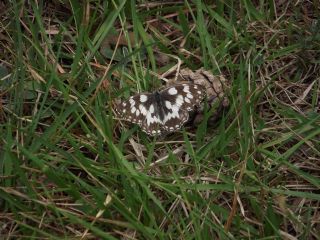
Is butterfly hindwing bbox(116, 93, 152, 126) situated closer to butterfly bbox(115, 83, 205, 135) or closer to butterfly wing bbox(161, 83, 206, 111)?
butterfly bbox(115, 83, 205, 135)

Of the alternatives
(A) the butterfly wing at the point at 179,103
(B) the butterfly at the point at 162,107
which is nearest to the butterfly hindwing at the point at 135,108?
(B) the butterfly at the point at 162,107

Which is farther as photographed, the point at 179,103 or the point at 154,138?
the point at 179,103

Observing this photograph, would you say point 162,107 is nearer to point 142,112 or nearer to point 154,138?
point 142,112

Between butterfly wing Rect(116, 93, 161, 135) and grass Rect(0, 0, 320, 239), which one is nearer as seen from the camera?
grass Rect(0, 0, 320, 239)

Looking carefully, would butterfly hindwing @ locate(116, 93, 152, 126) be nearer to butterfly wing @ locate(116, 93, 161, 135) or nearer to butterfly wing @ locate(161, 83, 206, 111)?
butterfly wing @ locate(116, 93, 161, 135)

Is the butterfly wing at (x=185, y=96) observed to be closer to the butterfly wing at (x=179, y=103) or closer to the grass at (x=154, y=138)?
the butterfly wing at (x=179, y=103)

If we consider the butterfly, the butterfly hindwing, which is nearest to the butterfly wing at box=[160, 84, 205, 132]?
the butterfly

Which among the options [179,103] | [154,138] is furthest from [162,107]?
[154,138]
